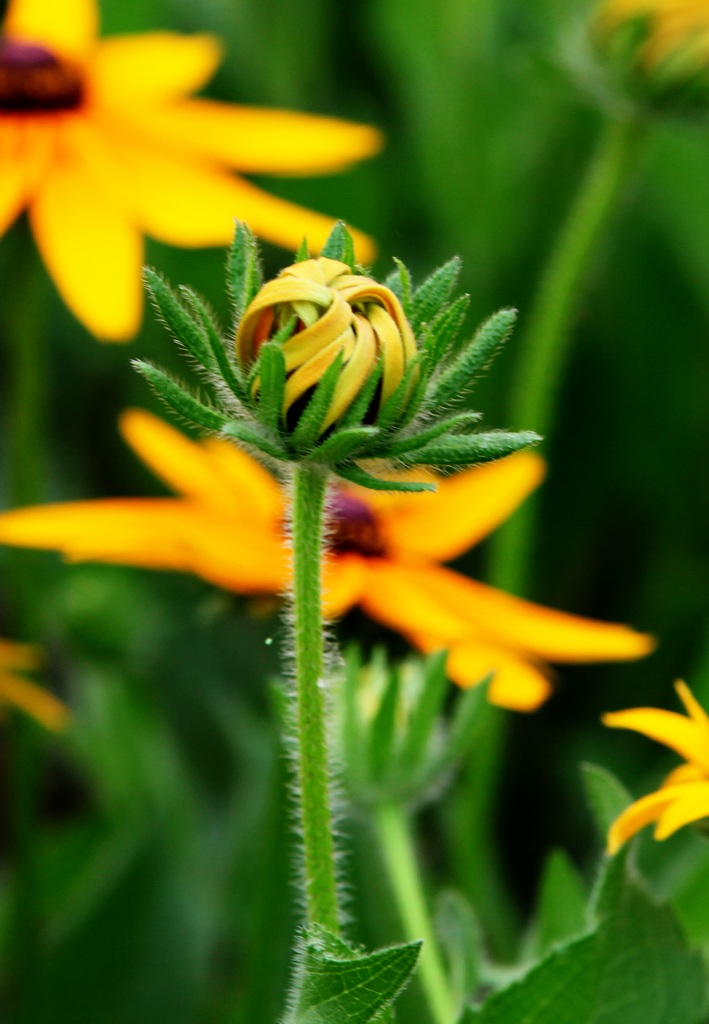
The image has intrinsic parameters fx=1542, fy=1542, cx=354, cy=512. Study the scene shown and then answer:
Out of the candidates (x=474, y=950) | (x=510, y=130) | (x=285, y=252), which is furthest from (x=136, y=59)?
(x=474, y=950)

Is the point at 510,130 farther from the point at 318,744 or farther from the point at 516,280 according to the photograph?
the point at 318,744

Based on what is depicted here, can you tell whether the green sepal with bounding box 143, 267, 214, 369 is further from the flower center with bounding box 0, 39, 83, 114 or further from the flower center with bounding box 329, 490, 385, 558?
the flower center with bounding box 0, 39, 83, 114

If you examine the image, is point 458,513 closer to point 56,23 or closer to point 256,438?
point 256,438

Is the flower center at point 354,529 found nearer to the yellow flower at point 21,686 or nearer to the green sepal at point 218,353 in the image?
the yellow flower at point 21,686

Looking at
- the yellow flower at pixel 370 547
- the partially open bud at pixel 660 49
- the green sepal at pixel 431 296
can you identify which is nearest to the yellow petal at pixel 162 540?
the yellow flower at pixel 370 547

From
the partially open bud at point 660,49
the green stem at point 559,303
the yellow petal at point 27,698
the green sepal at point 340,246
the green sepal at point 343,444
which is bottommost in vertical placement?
the yellow petal at point 27,698

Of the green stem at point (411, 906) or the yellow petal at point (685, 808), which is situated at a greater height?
the yellow petal at point (685, 808)
